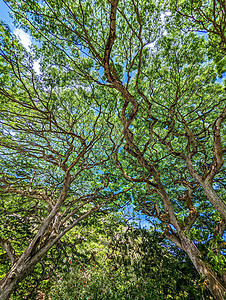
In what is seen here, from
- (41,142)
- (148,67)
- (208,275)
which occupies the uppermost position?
(41,142)

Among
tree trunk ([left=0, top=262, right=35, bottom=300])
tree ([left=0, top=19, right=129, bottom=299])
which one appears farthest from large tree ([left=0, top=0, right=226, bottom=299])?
tree trunk ([left=0, top=262, right=35, bottom=300])

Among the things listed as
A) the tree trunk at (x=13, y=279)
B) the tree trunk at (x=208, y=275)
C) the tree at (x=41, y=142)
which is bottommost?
the tree trunk at (x=208, y=275)

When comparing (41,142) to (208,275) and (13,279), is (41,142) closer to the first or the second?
(13,279)

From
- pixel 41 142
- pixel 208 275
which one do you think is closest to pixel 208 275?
pixel 208 275

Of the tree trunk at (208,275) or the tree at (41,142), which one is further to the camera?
the tree at (41,142)

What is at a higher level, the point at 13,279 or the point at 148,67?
the point at 148,67

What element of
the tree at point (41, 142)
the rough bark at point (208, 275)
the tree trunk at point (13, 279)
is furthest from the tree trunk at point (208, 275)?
the tree trunk at point (13, 279)

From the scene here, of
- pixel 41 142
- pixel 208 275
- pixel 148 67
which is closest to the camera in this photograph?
pixel 208 275

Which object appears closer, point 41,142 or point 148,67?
point 148,67

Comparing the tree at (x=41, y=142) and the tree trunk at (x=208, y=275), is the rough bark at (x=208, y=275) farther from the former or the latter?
the tree at (x=41, y=142)

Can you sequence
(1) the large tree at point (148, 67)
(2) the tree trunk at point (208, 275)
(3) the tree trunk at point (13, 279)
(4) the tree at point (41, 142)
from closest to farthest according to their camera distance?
(2) the tree trunk at point (208, 275), (3) the tree trunk at point (13, 279), (1) the large tree at point (148, 67), (4) the tree at point (41, 142)

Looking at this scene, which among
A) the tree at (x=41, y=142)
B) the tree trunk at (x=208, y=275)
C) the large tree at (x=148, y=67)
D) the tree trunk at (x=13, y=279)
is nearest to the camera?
the tree trunk at (x=208, y=275)

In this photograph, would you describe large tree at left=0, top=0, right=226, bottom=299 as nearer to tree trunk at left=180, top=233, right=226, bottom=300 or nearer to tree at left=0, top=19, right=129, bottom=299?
tree trunk at left=180, top=233, right=226, bottom=300

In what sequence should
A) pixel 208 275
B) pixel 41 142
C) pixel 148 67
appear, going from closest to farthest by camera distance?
pixel 208 275 → pixel 148 67 → pixel 41 142
